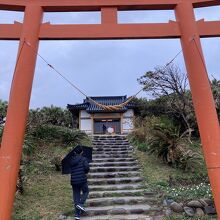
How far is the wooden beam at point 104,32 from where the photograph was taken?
5.99 metres

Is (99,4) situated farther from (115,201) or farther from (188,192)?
(188,192)

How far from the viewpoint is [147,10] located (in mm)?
6477

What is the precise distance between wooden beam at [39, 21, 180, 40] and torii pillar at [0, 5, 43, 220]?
0.92 feet

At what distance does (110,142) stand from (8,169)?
11388 mm

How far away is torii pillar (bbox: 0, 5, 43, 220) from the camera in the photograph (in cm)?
496

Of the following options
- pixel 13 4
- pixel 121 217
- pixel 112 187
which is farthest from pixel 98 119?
pixel 13 4

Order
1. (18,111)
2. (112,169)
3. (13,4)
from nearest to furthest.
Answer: (18,111)
(13,4)
(112,169)

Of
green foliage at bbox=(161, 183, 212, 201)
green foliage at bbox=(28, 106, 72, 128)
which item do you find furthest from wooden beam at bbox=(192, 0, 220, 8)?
green foliage at bbox=(28, 106, 72, 128)

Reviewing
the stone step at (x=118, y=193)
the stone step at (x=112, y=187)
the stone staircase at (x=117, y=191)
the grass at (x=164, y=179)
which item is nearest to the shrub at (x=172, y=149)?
the grass at (x=164, y=179)

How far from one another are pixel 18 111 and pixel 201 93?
A: 311cm

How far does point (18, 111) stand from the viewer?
17.7 feet

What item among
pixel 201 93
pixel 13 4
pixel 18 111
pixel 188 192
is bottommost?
pixel 188 192

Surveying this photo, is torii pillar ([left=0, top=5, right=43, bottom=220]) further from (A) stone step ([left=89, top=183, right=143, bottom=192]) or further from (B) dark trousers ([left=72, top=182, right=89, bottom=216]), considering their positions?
(A) stone step ([left=89, top=183, right=143, bottom=192])

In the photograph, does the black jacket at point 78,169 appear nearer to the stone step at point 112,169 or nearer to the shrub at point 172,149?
the stone step at point 112,169
